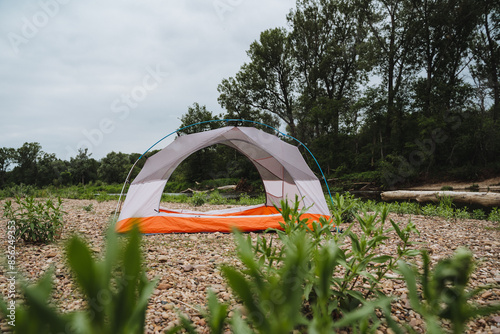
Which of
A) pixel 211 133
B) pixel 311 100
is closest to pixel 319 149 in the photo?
pixel 311 100

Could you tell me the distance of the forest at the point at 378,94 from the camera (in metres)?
16.5

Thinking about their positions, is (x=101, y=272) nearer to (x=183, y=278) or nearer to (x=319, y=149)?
(x=183, y=278)

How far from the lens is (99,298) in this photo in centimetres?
24

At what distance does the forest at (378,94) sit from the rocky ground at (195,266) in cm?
1437

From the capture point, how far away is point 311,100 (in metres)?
22.7

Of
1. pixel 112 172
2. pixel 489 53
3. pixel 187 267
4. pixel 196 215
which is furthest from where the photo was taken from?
pixel 112 172

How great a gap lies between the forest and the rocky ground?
1437 cm

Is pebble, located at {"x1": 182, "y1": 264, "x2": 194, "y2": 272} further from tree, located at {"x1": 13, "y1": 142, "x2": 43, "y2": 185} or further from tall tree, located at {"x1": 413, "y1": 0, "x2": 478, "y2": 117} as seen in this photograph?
tree, located at {"x1": 13, "y1": 142, "x2": 43, "y2": 185}

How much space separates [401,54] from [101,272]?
931 inches

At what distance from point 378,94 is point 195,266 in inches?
828

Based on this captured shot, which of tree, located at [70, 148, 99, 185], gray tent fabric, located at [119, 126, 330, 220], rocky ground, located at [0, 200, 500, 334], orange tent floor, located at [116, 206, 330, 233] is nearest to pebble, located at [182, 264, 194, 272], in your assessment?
rocky ground, located at [0, 200, 500, 334]

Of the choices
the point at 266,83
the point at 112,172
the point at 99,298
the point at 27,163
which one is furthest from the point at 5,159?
the point at 99,298

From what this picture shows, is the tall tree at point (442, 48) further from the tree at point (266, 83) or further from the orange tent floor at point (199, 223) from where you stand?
the orange tent floor at point (199, 223)

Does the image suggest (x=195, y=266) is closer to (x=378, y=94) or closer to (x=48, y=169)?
A: (x=378, y=94)
